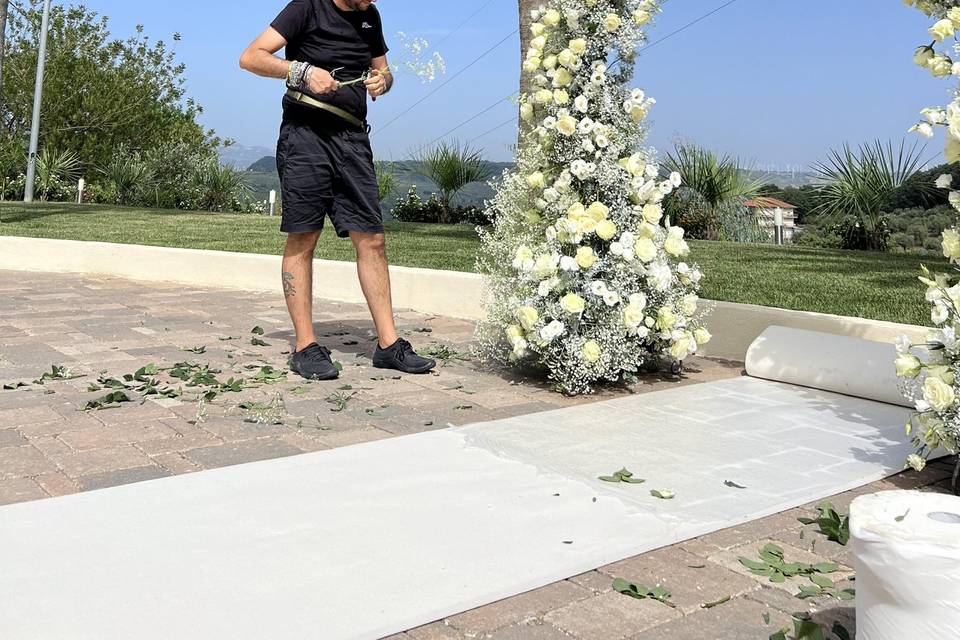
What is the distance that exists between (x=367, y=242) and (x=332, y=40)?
1.09 m

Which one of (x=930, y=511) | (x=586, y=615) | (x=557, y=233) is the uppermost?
(x=557, y=233)

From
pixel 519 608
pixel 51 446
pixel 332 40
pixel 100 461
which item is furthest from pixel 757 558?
pixel 332 40

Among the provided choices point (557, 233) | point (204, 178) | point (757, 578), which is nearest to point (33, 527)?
point (757, 578)

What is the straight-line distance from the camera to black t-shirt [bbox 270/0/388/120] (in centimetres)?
499

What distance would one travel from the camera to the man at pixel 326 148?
498 cm

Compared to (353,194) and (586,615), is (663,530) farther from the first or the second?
(353,194)

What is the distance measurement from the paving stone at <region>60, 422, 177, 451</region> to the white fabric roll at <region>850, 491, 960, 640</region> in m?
2.87

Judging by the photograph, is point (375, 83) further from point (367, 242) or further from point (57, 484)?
point (57, 484)

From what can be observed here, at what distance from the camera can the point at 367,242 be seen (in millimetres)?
5250

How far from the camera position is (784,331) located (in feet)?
17.2

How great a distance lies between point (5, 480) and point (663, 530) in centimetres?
228

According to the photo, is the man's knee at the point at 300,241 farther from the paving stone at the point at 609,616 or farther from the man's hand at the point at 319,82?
the paving stone at the point at 609,616

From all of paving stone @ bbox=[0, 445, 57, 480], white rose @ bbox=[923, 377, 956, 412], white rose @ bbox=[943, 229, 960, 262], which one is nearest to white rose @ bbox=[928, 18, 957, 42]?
white rose @ bbox=[943, 229, 960, 262]

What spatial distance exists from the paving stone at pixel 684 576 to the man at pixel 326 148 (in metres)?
2.64
